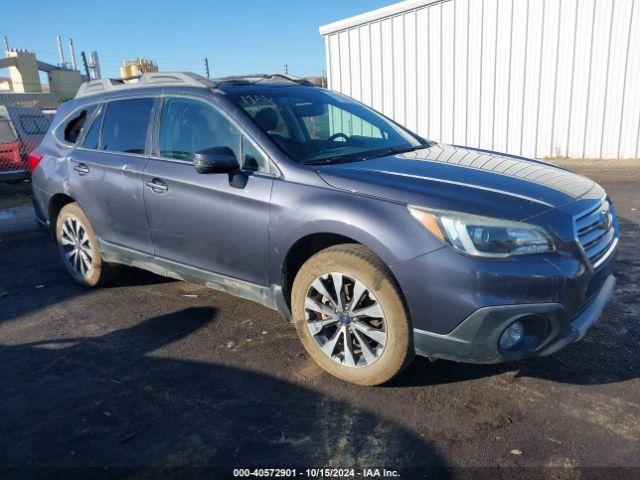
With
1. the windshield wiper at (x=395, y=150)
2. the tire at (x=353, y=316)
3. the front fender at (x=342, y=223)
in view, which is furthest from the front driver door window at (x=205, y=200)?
the windshield wiper at (x=395, y=150)

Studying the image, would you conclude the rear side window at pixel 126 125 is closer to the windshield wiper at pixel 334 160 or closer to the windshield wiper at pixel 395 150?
the windshield wiper at pixel 334 160

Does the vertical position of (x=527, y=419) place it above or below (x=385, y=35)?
below

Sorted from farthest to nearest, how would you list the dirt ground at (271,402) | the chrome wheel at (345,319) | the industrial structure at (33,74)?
the industrial structure at (33,74) → the chrome wheel at (345,319) → the dirt ground at (271,402)

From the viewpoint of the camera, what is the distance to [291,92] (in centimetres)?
419

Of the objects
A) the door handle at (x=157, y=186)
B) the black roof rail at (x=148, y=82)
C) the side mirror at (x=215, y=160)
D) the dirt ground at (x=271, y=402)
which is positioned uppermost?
the black roof rail at (x=148, y=82)

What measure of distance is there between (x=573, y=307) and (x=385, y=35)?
35.9ft

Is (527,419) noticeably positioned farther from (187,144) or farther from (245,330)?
(187,144)

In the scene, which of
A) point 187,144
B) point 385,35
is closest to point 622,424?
point 187,144

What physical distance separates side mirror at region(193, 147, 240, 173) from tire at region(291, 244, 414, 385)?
0.82 metres

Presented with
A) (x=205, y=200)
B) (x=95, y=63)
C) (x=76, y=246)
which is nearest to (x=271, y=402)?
(x=205, y=200)

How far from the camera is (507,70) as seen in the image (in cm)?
1131

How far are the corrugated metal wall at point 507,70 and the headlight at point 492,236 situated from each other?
9.57 m

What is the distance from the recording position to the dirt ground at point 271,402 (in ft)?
8.41

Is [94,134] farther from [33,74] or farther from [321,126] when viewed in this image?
[33,74]
